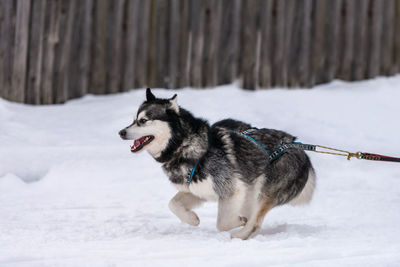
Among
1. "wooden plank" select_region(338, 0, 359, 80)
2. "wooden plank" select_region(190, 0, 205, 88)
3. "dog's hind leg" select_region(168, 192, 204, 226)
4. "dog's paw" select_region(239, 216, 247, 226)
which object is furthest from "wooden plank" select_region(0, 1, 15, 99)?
"wooden plank" select_region(338, 0, 359, 80)

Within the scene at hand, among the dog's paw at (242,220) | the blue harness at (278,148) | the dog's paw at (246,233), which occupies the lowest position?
the dog's paw at (246,233)

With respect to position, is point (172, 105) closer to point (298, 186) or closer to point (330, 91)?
point (298, 186)

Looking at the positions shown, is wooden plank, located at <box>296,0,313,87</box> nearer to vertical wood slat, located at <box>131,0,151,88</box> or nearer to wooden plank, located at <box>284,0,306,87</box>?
wooden plank, located at <box>284,0,306,87</box>

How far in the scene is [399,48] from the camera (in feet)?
31.6

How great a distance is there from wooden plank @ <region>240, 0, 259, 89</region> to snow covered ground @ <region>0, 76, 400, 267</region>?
10.0 inches

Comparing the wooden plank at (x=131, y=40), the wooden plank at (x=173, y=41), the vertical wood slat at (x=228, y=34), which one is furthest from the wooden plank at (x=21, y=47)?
the vertical wood slat at (x=228, y=34)

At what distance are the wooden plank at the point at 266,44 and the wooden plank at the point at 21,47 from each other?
132 inches

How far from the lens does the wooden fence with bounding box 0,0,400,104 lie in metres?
7.97

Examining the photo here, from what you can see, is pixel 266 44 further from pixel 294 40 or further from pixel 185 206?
pixel 185 206

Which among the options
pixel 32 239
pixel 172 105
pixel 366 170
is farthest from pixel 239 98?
pixel 32 239

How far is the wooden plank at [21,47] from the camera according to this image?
786 cm

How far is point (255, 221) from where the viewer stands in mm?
4961

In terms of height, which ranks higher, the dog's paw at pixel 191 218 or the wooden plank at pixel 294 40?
the wooden plank at pixel 294 40

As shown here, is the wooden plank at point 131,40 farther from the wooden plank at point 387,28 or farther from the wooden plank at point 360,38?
the wooden plank at point 387,28
